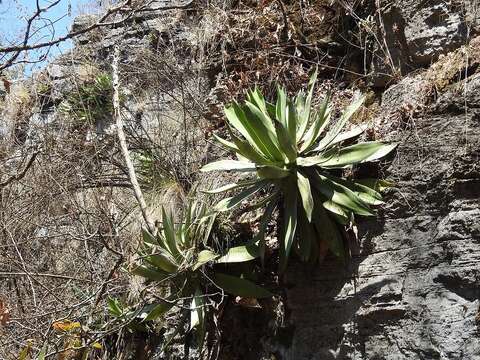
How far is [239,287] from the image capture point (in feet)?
14.6

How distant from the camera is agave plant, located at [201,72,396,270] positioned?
397 centimetres

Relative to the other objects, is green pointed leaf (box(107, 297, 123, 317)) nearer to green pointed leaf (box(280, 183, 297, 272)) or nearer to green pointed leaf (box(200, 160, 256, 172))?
green pointed leaf (box(200, 160, 256, 172))

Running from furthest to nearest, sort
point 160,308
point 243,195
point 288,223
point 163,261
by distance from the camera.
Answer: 1. point 160,308
2. point 163,261
3. point 243,195
4. point 288,223

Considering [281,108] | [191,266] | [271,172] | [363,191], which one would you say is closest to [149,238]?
[191,266]

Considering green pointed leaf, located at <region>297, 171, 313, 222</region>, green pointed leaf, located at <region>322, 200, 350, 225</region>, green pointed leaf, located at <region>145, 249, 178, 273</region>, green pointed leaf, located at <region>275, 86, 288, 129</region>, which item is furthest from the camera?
green pointed leaf, located at <region>145, 249, 178, 273</region>

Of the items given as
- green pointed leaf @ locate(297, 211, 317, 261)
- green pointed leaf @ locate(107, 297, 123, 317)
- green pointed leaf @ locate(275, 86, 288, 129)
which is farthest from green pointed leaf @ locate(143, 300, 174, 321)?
green pointed leaf @ locate(275, 86, 288, 129)

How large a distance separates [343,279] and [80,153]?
378cm

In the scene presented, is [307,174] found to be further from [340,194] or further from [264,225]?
[264,225]

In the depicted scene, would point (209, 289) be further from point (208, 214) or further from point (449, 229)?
point (449, 229)

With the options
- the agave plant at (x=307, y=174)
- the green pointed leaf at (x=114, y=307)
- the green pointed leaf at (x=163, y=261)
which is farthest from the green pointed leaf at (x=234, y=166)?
the green pointed leaf at (x=114, y=307)

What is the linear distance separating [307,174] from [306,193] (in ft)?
0.91

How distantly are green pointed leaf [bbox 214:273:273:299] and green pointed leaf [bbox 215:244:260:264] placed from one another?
4.7 inches

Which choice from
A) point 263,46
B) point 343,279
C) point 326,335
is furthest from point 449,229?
point 263,46

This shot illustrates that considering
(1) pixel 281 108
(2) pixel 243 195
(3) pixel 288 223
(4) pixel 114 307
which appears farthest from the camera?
(4) pixel 114 307
